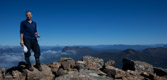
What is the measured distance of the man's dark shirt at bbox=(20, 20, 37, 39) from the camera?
33.8 ft

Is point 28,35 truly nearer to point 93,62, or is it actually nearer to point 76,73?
point 76,73

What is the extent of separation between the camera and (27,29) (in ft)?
34.3

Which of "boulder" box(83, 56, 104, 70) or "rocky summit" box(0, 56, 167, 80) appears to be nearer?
"rocky summit" box(0, 56, 167, 80)

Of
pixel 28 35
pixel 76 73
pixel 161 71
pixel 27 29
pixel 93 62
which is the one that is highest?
pixel 27 29

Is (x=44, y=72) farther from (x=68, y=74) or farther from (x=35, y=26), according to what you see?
(x=35, y=26)

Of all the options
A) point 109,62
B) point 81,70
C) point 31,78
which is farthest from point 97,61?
point 31,78

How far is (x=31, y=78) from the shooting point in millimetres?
10672

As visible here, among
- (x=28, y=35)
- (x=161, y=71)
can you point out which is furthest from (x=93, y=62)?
(x=28, y=35)

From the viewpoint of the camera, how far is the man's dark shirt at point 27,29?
33.8 ft

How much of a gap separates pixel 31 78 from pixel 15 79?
47.7 inches

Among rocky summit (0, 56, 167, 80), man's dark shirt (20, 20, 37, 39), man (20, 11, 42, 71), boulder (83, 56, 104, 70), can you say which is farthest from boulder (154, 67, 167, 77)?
man's dark shirt (20, 20, 37, 39)

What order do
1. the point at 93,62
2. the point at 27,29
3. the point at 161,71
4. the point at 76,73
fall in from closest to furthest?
the point at 27,29 < the point at 76,73 < the point at 161,71 < the point at 93,62

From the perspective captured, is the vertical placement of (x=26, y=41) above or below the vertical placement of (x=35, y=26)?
below

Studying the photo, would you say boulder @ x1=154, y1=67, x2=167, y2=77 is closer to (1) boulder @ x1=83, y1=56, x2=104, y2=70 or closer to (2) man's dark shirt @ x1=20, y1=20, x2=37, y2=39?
(1) boulder @ x1=83, y1=56, x2=104, y2=70
